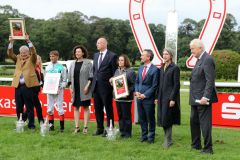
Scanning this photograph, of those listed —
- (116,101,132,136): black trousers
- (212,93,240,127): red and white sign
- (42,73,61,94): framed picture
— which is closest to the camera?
(116,101,132,136): black trousers

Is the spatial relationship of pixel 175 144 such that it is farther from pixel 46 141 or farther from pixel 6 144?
pixel 6 144

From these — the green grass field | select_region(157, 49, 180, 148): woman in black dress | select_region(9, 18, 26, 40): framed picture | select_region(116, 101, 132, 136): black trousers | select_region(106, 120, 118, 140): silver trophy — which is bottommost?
the green grass field

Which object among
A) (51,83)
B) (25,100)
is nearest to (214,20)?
(51,83)

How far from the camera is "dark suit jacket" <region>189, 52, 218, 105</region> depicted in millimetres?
6609

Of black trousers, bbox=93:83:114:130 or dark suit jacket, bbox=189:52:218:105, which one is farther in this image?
black trousers, bbox=93:83:114:130

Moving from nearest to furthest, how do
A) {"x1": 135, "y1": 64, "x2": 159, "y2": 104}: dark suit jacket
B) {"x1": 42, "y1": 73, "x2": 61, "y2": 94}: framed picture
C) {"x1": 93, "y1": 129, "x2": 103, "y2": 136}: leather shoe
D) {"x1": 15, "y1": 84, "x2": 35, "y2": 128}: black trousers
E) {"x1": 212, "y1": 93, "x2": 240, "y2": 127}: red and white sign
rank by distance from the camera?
{"x1": 135, "y1": 64, "x2": 159, "y2": 104}: dark suit jacket, {"x1": 93, "y1": 129, "x2": 103, "y2": 136}: leather shoe, {"x1": 42, "y1": 73, "x2": 61, "y2": 94}: framed picture, {"x1": 15, "y1": 84, "x2": 35, "y2": 128}: black trousers, {"x1": 212, "y1": 93, "x2": 240, "y2": 127}: red and white sign

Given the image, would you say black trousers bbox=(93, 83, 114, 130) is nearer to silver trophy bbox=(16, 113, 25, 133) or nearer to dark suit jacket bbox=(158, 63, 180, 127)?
dark suit jacket bbox=(158, 63, 180, 127)

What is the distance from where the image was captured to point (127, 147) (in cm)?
721

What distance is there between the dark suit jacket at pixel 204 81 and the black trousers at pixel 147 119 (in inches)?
38.6

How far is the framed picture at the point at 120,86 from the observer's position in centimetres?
802

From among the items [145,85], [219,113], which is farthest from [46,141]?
[219,113]

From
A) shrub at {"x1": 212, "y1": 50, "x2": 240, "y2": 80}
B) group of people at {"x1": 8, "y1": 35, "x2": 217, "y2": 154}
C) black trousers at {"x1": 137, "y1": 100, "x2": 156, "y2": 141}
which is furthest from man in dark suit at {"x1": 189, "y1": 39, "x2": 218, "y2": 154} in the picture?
shrub at {"x1": 212, "y1": 50, "x2": 240, "y2": 80}

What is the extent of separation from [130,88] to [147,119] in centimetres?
75

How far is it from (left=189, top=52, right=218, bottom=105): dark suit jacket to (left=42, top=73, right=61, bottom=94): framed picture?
9.94 feet
